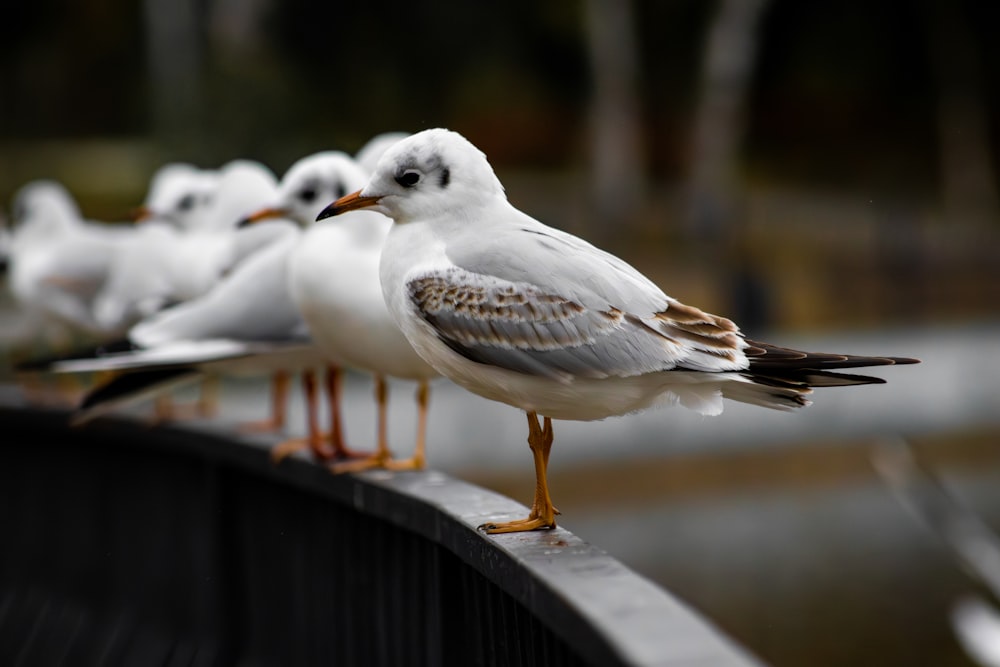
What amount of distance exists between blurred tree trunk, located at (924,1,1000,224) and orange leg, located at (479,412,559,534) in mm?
30704

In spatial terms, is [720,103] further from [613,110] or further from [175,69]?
[175,69]

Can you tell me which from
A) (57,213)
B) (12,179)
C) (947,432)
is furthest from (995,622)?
(12,179)

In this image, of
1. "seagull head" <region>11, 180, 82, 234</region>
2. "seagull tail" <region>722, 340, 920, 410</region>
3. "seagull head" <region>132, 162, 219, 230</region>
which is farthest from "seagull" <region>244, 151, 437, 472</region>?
"seagull head" <region>11, 180, 82, 234</region>

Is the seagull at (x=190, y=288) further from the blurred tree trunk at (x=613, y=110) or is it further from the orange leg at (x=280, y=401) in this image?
the blurred tree trunk at (x=613, y=110)

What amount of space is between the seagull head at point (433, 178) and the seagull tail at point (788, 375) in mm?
631

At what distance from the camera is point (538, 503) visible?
2887 mm

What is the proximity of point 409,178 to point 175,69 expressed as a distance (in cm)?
2618

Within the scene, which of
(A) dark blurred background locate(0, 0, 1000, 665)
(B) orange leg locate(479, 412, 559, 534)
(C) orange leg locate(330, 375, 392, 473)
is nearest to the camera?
(B) orange leg locate(479, 412, 559, 534)

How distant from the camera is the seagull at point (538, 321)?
268 centimetres

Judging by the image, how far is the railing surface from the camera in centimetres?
230

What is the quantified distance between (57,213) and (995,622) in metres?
6.71

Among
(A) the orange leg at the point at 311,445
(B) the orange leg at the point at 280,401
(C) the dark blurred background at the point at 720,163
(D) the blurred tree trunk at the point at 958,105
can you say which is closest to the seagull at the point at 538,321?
(A) the orange leg at the point at 311,445

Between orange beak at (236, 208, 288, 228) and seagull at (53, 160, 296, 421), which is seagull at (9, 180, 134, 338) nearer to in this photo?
seagull at (53, 160, 296, 421)

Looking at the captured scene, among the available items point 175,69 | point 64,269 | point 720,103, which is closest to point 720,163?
point 720,103
